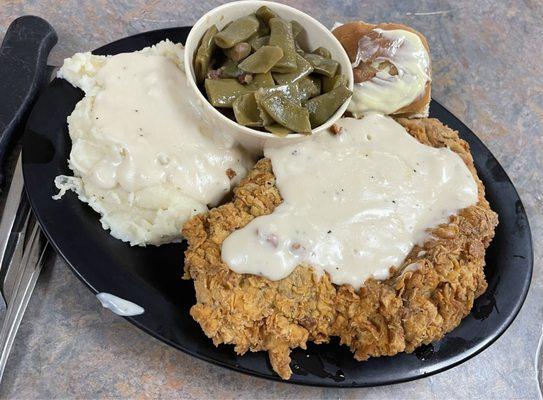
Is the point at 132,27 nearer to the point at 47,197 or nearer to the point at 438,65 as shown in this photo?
the point at 47,197

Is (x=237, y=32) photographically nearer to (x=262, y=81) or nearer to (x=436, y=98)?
(x=262, y=81)

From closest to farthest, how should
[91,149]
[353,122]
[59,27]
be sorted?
1. [91,149]
2. [353,122]
3. [59,27]

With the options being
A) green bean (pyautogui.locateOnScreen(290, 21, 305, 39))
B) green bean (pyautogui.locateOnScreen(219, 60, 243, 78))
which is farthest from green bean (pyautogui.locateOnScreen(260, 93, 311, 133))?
green bean (pyautogui.locateOnScreen(290, 21, 305, 39))

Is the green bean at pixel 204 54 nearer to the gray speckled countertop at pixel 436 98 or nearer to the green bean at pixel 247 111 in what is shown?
the green bean at pixel 247 111

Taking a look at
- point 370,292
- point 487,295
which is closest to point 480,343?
point 487,295

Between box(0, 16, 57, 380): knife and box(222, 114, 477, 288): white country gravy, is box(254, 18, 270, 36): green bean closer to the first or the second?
box(222, 114, 477, 288): white country gravy

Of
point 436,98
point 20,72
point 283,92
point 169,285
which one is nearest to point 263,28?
point 283,92

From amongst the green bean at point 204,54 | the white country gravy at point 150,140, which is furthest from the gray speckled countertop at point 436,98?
the green bean at point 204,54
